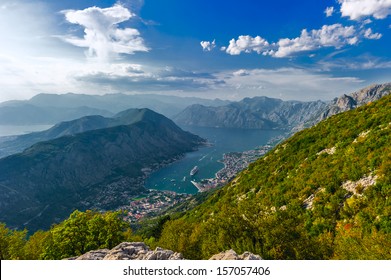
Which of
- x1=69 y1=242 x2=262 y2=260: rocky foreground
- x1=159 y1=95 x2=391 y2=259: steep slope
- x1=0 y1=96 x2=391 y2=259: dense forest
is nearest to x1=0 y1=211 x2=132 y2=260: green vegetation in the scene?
x1=0 y1=96 x2=391 y2=259: dense forest

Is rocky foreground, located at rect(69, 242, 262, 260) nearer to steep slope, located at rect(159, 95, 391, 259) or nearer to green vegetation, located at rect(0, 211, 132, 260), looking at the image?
steep slope, located at rect(159, 95, 391, 259)

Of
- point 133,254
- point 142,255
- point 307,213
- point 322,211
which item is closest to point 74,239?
point 133,254

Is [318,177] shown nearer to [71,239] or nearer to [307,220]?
[307,220]

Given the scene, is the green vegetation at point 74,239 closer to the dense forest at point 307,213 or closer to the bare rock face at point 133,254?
the dense forest at point 307,213

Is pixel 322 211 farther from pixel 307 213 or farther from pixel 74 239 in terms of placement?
A: pixel 74 239

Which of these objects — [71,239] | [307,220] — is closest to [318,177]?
[307,220]

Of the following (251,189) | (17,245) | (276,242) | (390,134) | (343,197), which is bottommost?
(17,245)
